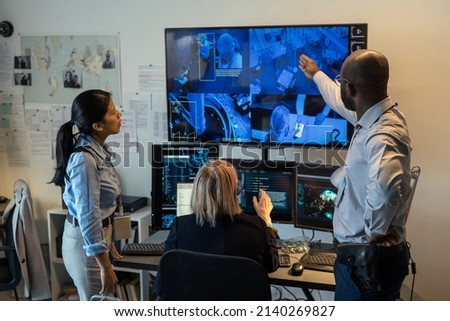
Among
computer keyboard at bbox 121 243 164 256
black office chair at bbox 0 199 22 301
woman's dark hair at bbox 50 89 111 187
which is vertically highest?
woman's dark hair at bbox 50 89 111 187

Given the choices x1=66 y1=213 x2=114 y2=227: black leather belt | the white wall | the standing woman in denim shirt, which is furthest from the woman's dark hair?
the white wall

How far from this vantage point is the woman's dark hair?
86.7 inches

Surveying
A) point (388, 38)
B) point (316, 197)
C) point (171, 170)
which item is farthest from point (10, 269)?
point (388, 38)

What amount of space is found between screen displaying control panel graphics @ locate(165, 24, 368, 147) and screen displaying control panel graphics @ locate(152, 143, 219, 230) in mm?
187

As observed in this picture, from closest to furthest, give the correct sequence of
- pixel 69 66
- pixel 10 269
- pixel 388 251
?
pixel 388 251 → pixel 10 269 → pixel 69 66

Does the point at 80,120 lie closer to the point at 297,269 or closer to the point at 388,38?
the point at 297,269

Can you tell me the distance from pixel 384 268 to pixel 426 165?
4.11ft

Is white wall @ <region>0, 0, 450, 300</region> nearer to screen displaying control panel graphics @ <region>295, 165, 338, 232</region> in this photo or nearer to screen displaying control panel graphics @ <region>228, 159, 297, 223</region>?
screen displaying control panel graphics @ <region>295, 165, 338, 232</region>

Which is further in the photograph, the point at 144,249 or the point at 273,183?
the point at 273,183

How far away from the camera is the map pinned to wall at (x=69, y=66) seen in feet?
11.1

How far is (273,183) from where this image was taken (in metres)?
2.77

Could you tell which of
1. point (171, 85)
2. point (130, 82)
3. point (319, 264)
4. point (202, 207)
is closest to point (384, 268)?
point (319, 264)

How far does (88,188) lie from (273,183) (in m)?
1.06
